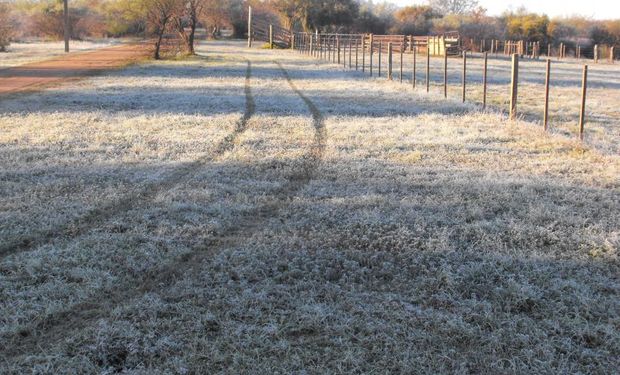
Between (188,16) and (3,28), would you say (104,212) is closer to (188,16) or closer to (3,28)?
(188,16)

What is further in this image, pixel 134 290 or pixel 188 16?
pixel 188 16

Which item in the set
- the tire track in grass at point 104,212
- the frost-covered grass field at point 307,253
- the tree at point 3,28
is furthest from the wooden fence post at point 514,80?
the tree at point 3,28

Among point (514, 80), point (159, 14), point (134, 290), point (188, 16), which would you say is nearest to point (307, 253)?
point (134, 290)

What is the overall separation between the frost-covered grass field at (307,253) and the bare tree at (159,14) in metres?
21.4

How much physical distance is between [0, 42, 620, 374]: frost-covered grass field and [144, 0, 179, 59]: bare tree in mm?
21399

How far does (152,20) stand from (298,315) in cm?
2904

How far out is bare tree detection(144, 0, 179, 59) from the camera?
29875 millimetres

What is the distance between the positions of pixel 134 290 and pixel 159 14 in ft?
92.4

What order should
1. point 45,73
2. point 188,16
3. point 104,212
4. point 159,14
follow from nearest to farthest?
point 104,212
point 45,73
point 159,14
point 188,16

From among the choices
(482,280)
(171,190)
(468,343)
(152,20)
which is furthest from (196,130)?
(152,20)

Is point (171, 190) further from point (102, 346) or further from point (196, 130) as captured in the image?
point (196, 130)

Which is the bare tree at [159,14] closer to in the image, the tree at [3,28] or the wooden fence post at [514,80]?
the tree at [3,28]

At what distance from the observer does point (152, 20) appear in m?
30.6

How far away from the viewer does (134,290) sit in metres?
4.20
